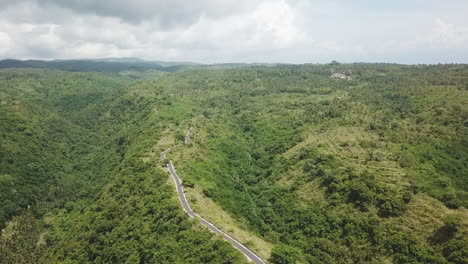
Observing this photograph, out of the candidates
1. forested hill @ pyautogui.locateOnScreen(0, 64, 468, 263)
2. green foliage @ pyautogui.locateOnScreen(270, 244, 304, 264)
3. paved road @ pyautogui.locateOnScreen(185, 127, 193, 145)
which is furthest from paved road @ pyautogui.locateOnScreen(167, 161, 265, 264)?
paved road @ pyautogui.locateOnScreen(185, 127, 193, 145)

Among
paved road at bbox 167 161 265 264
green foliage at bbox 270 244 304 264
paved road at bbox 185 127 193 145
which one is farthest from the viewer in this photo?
paved road at bbox 185 127 193 145

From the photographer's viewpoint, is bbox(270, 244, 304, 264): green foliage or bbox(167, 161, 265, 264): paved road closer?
bbox(270, 244, 304, 264): green foliage

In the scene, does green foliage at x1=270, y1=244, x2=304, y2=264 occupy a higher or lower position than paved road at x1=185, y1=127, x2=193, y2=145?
lower

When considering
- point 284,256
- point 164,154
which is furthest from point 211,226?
point 164,154

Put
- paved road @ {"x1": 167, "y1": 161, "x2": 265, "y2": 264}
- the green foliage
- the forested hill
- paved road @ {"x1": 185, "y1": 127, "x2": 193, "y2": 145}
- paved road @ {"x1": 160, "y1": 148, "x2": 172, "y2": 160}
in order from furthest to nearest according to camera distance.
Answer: paved road @ {"x1": 185, "y1": 127, "x2": 193, "y2": 145} → paved road @ {"x1": 160, "y1": 148, "x2": 172, "y2": 160} → the forested hill → paved road @ {"x1": 167, "y1": 161, "x2": 265, "y2": 264} → the green foliage

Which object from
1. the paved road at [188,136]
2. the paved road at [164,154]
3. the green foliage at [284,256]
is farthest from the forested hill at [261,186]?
the paved road at [188,136]

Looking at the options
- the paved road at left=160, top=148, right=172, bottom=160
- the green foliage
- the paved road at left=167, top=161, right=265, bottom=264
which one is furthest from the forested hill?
the paved road at left=160, top=148, right=172, bottom=160

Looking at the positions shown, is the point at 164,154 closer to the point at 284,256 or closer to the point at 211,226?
the point at 211,226

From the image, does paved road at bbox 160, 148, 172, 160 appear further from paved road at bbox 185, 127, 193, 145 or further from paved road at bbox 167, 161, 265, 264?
paved road at bbox 167, 161, 265, 264

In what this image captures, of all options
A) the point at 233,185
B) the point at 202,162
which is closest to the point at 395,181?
the point at 233,185
